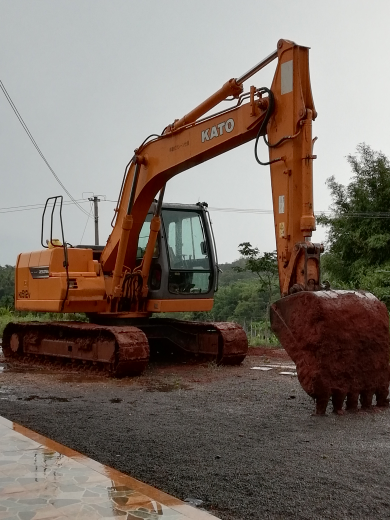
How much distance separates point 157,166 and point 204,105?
1.31m

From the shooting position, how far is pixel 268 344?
1502cm

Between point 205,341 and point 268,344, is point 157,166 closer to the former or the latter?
point 205,341

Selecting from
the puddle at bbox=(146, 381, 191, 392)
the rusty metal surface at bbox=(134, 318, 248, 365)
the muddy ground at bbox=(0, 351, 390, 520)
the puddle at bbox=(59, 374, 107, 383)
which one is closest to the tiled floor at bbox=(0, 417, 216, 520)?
the muddy ground at bbox=(0, 351, 390, 520)

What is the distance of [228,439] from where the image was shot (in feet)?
18.4

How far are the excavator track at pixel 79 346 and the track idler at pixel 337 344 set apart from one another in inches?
147

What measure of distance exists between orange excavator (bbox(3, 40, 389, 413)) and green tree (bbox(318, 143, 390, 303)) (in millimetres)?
18669

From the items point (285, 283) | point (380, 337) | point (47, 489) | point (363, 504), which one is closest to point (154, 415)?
point (285, 283)

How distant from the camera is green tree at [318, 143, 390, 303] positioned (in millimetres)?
29609

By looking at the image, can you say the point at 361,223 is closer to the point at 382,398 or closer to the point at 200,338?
the point at 200,338

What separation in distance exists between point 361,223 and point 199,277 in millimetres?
21151

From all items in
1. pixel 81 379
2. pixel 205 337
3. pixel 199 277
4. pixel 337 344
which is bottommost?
pixel 81 379

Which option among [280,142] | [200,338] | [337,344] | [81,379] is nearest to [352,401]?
[337,344]

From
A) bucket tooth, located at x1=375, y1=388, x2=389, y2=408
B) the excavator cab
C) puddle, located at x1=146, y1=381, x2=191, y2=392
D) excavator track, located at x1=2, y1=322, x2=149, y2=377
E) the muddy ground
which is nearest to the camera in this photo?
the muddy ground

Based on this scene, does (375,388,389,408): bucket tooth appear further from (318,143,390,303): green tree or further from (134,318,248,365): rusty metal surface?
(318,143,390,303): green tree
